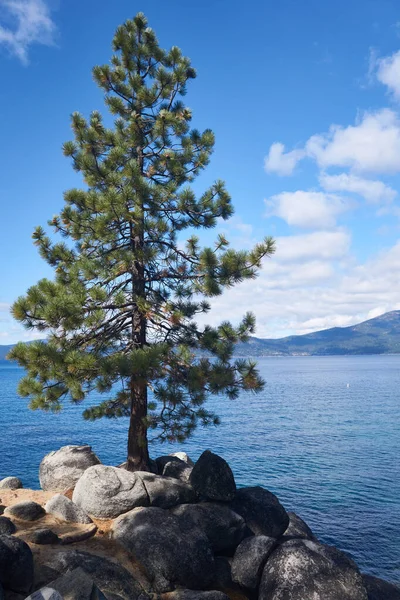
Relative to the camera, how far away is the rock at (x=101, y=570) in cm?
1154

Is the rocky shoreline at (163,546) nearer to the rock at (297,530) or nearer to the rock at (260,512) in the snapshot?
the rock at (260,512)

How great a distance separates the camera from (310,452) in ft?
141

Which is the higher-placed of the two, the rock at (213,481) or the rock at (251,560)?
the rock at (213,481)

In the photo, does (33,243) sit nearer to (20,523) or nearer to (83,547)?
(20,523)

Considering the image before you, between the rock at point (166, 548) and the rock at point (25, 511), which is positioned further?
the rock at point (25, 511)

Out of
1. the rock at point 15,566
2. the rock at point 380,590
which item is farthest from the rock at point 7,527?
the rock at point 380,590

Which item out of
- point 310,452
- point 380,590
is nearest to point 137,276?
point 380,590

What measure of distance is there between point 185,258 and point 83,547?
12.2m

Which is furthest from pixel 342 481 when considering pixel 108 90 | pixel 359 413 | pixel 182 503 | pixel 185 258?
pixel 359 413

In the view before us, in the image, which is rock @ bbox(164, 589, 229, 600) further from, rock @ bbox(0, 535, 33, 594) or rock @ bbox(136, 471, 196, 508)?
rock @ bbox(0, 535, 33, 594)

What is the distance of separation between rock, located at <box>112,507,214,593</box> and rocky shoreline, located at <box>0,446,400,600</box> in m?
0.03

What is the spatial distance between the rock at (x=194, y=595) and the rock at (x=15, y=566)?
13.9ft

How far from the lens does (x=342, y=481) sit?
110 ft

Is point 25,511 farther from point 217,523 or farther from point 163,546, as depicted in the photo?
point 217,523
